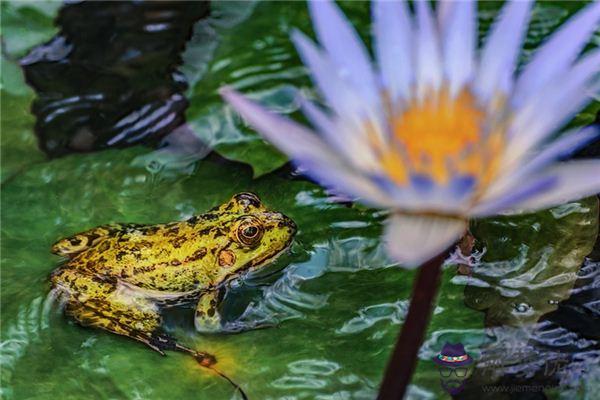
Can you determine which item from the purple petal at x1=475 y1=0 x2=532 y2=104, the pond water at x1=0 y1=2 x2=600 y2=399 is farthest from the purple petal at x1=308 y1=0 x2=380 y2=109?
the pond water at x1=0 y1=2 x2=600 y2=399

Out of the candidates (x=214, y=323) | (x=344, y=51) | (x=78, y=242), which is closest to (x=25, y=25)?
(x=78, y=242)

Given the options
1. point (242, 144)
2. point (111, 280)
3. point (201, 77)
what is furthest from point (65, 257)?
point (201, 77)

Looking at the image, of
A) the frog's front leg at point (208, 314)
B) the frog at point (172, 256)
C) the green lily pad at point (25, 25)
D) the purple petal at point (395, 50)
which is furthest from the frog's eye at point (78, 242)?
the purple petal at point (395, 50)

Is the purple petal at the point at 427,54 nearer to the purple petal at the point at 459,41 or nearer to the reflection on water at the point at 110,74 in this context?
the purple petal at the point at 459,41

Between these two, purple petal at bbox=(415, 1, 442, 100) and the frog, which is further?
the frog

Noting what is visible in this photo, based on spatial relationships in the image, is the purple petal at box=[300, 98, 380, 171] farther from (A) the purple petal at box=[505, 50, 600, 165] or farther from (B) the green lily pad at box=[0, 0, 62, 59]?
(B) the green lily pad at box=[0, 0, 62, 59]
